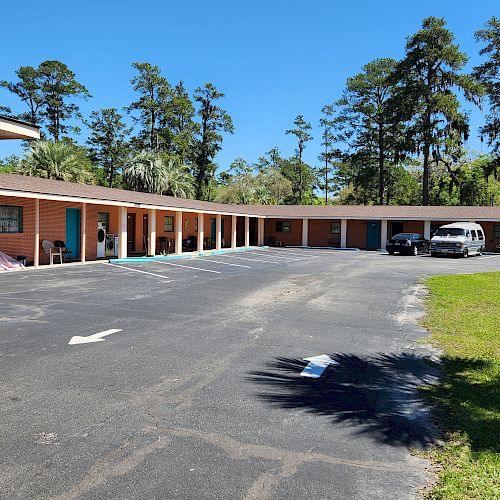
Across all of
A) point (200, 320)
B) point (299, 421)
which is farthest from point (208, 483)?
point (200, 320)

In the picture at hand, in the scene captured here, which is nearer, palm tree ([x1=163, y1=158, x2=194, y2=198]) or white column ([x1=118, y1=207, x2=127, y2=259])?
white column ([x1=118, y1=207, x2=127, y2=259])

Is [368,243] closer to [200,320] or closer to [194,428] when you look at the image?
[200,320]

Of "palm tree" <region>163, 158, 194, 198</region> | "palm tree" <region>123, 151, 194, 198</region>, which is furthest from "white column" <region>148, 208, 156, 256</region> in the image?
"palm tree" <region>163, 158, 194, 198</region>

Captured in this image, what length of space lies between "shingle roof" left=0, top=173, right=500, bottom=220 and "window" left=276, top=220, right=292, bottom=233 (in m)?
1.11

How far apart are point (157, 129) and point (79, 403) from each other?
48194 millimetres

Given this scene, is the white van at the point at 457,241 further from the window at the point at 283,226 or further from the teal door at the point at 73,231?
the teal door at the point at 73,231

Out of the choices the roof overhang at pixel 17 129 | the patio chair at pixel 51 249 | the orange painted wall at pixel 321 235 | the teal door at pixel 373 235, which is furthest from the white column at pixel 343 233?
the roof overhang at pixel 17 129

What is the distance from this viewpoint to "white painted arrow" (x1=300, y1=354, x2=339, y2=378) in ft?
18.5

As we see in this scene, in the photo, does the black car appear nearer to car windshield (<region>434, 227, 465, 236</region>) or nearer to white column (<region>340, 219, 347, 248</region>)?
car windshield (<region>434, 227, 465, 236</region>)

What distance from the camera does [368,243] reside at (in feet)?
123

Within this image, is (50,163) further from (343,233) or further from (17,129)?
(343,233)

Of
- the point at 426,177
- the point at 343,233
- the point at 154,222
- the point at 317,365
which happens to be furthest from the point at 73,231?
the point at 426,177

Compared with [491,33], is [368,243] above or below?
below

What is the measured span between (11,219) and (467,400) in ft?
55.4
